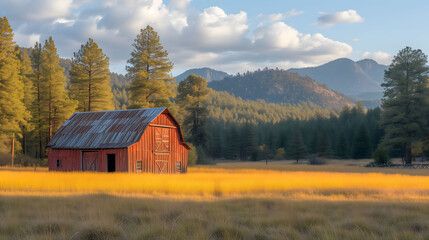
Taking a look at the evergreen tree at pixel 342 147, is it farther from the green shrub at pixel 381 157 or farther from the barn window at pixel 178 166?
the barn window at pixel 178 166

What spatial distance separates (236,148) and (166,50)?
6934 cm

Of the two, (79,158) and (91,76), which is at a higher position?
(91,76)

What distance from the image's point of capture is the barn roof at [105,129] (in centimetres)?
3491

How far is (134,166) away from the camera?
34.2 metres

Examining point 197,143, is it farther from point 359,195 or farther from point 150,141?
point 359,195

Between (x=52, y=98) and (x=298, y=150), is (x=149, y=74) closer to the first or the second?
(x=52, y=98)

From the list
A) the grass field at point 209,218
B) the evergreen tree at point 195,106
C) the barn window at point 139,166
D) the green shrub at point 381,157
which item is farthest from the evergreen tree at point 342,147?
the grass field at point 209,218

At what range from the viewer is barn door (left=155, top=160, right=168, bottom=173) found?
3662 cm

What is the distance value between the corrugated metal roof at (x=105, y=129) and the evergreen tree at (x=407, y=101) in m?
37.0

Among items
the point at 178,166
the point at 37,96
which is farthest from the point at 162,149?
the point at 37,96

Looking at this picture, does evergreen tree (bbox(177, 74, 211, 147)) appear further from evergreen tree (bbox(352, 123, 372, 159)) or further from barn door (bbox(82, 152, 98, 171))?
evergreen tree (bbox(352, 123, 372, 159))

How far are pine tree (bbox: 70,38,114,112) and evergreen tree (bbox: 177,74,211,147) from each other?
17573mm

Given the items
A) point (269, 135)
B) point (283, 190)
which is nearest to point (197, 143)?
point (283, 190)

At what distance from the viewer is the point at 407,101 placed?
5559cm
